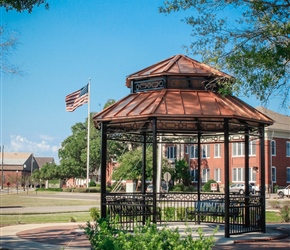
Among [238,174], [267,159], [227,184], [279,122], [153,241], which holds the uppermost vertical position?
[279,122]

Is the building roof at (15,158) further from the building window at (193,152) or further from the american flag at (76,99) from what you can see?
the american flag at (76,99)

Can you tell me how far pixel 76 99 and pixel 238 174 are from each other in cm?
2735

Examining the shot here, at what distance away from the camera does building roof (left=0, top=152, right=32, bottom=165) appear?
11550 centimetres

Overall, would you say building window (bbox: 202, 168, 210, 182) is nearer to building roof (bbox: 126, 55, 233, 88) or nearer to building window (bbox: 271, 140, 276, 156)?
building window (bbox: 271, 140, 276, 156)

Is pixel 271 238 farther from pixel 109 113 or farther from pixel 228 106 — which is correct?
pixel 109 113

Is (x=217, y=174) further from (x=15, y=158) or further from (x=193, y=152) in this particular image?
(x=15, y=158)

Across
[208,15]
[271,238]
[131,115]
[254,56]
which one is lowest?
[271,238]

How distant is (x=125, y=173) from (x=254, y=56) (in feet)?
160

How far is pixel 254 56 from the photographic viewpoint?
10766 mm

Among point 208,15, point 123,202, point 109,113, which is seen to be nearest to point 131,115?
point 109,113

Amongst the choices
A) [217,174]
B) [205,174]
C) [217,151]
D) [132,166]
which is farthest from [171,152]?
[132,166]

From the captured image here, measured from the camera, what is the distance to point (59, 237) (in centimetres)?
1523

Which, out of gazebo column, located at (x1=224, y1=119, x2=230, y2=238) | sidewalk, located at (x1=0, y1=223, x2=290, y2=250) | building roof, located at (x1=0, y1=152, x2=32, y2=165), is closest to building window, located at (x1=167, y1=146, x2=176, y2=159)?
sidewalk, located at (x1=0, y1=223, x2=290, y2=250)

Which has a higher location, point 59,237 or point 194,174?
point 194,174
